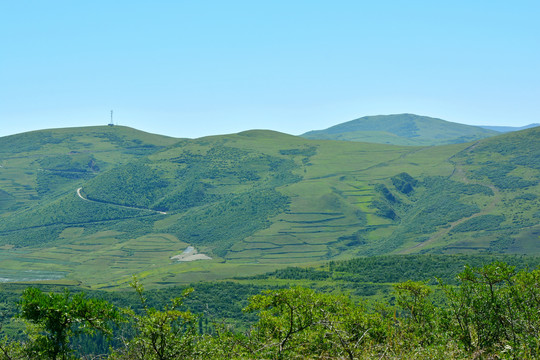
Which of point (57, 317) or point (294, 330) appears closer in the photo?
point (57, 317)

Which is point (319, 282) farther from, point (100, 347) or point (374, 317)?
point (374, 317)

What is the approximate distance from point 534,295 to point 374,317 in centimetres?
1231

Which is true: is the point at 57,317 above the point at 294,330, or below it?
above

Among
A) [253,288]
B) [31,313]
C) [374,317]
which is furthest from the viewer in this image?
[253,288]

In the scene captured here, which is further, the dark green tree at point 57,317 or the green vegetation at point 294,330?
the dark green tree at point 57,317

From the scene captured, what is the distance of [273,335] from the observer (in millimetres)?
31281

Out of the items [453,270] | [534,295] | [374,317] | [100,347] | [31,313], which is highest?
[31,313]

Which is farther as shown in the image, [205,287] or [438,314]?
[205,287]

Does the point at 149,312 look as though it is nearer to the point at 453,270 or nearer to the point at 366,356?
the point at 366,356

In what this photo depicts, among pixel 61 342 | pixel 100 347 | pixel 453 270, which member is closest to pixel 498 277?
pixel 61 342

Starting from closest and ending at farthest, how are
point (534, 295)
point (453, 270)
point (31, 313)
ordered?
point (31, 313) → point (534, 295) → point (453, 270)

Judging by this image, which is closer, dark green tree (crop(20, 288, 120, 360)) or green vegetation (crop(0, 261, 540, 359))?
green vegetation (crop(0, 261, 540, 359))

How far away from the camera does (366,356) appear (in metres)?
18.9

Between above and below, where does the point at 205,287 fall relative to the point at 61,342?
below
